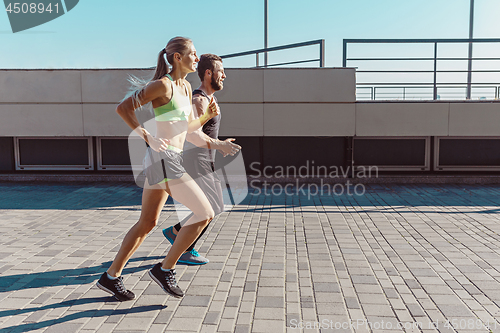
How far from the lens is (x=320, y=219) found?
21.8ft

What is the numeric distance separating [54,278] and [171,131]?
6.51 feet

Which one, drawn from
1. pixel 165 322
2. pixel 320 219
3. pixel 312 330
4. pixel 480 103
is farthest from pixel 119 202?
pixel 480 103

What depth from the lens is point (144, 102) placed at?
307 cm

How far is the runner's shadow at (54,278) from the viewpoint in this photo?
12.5 ft

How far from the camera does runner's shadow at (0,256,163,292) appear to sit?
12.5 ft

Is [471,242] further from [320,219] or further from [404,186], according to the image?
[404,186]

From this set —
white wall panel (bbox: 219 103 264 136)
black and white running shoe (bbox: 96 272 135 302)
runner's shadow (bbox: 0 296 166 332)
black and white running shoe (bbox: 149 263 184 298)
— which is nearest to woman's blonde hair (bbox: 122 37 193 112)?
black and white running shoe (bbox: 149 263 184 298)

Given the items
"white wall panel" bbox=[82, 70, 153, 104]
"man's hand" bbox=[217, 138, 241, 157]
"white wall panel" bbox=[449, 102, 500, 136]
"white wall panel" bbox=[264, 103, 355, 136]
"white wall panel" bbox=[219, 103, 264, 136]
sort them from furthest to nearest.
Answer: "white wall panel" bbox=[82, 70, 153, 104] < "white wall panel" bbox=[219, 103, 264, 136] < "white wall panel" bbox=[264, 103, 355, 136] < "white wall panel" bbox=[449, 102, 500, 136] < "man's hand" bbox=[217, 138, 241, 157]

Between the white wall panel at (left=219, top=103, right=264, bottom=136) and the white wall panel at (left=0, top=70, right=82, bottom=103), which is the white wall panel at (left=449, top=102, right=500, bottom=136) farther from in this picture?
the white wall panel at (left=0, top=70, right=82, bottom=103)

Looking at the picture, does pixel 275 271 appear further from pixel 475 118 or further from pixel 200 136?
pixel 475 118

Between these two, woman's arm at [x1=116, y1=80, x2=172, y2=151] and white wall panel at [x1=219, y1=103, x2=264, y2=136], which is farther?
white wall panel at [x1=219, y1=103, x2=264, y2=136]

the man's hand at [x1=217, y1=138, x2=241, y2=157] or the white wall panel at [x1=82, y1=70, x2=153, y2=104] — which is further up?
the white wall panel at [x1=82, y1=70, x2=153, y2=104]

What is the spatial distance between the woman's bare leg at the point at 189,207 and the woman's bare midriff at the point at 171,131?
0.93ft

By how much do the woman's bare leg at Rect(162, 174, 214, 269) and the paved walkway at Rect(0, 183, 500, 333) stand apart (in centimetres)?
45
